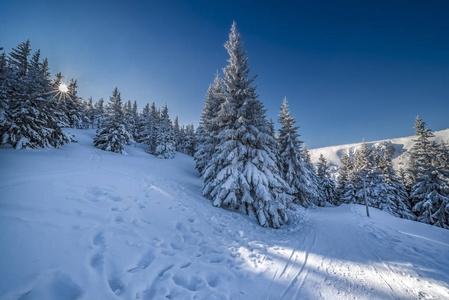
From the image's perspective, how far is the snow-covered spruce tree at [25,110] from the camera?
35.6ft

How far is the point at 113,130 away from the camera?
23.1 m

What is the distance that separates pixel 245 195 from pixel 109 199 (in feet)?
21.2

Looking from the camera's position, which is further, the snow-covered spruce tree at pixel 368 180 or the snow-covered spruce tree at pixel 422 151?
the snow-covered spruce tree at pixel 368 180

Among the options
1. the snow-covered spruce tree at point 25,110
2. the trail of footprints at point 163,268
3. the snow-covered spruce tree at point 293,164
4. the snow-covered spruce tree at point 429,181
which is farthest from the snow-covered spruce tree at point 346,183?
the snow-covered spruce tree at point 25,110

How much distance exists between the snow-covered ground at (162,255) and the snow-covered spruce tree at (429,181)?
1739 centimetres

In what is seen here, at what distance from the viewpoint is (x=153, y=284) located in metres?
3.44

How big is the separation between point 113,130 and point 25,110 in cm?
1167

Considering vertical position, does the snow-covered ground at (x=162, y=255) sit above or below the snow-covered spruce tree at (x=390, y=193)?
below

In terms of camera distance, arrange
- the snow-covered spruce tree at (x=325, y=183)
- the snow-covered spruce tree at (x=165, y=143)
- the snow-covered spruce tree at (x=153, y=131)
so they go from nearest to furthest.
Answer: the snow-covered spruce tree at (x=165, y=143) → the snow-covered spruce tree at (x=325, y=183) → the snow-covered spruce tree at (x=153, y=131)

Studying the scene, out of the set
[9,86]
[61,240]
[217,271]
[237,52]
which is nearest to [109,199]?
[61,240]

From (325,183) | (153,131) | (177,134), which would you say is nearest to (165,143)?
(153,131)

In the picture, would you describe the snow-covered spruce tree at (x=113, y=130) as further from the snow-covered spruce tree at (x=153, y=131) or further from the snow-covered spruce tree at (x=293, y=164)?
A: the snow-covered spruce tree at (x=293, y=164)

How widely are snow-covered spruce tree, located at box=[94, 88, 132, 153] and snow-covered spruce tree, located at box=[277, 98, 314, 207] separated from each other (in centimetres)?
2194

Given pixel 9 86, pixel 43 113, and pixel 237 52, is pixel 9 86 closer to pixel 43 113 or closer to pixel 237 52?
pixel 43 113
